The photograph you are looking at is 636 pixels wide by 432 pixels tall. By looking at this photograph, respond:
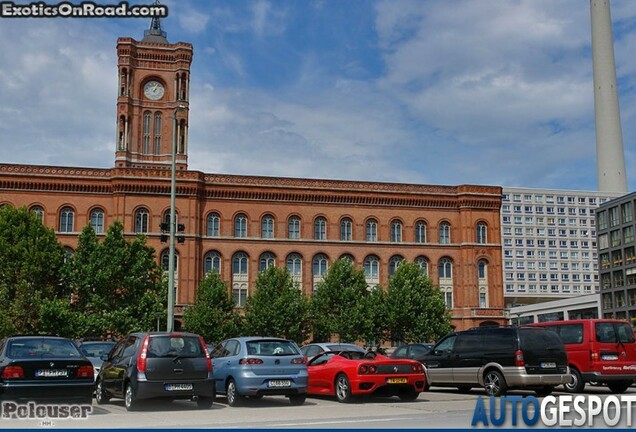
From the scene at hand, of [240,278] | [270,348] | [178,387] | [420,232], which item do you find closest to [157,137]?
[240,278]

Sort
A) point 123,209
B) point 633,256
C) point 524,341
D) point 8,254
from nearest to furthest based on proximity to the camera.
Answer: point 524,341 < point 8,254 < point 123,209 < point 633,256

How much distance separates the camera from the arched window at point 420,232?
63.0m

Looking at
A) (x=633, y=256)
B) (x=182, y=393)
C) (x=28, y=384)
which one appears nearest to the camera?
(x=28, y=384)

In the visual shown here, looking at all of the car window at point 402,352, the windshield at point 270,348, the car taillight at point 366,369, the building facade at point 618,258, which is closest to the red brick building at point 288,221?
the building facade at point 618,258

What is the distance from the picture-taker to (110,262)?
155ft

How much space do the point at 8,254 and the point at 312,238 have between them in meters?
23.6

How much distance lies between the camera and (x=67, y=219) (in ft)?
186

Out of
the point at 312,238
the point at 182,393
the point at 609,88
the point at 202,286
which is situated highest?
the point at 609,88

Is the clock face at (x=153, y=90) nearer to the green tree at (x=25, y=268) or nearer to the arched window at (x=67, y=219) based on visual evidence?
the arched window at (x=67, y=219)

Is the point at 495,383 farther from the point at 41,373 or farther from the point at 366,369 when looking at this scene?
A: the point at 41,373

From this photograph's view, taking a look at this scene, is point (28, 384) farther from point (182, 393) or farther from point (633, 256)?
point (633, 256)

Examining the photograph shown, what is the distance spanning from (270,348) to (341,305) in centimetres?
3683

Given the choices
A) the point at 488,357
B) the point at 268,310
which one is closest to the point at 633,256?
the point at 268,310

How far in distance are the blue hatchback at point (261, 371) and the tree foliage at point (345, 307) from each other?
1394 inches
